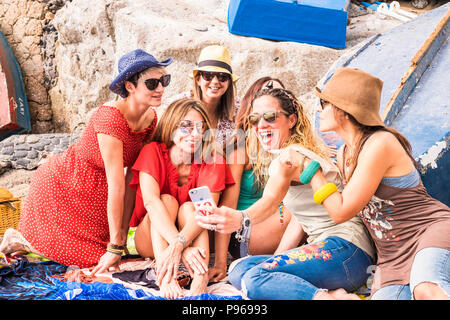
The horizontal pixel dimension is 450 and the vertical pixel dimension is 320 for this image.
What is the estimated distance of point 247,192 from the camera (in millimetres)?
2590

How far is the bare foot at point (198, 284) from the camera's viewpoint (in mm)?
2092

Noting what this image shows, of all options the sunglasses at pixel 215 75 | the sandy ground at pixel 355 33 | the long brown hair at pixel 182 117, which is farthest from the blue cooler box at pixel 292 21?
the long brown hair at pixel 182 117

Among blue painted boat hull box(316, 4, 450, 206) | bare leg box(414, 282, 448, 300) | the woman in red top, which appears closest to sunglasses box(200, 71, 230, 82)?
the woman in red top

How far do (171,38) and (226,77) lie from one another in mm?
2230

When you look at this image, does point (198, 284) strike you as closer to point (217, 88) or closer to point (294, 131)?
point (294, 131)

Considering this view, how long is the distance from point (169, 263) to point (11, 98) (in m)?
5.71

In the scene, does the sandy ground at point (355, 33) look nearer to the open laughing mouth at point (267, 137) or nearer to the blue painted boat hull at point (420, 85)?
the blue painted boat hull at point (420, 85)

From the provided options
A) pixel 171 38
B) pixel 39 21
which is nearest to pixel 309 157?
pixel 171 38

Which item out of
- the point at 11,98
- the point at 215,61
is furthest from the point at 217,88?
the point at 11,98

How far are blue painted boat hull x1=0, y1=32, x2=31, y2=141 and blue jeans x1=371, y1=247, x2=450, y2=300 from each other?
20.6 feet

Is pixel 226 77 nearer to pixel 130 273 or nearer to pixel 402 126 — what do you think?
pixel 402 126

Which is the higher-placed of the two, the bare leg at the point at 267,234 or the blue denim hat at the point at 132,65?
the blue denim hat at the point at 132,65

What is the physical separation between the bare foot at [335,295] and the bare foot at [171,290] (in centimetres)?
62

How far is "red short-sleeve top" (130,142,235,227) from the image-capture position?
7.78 feet
